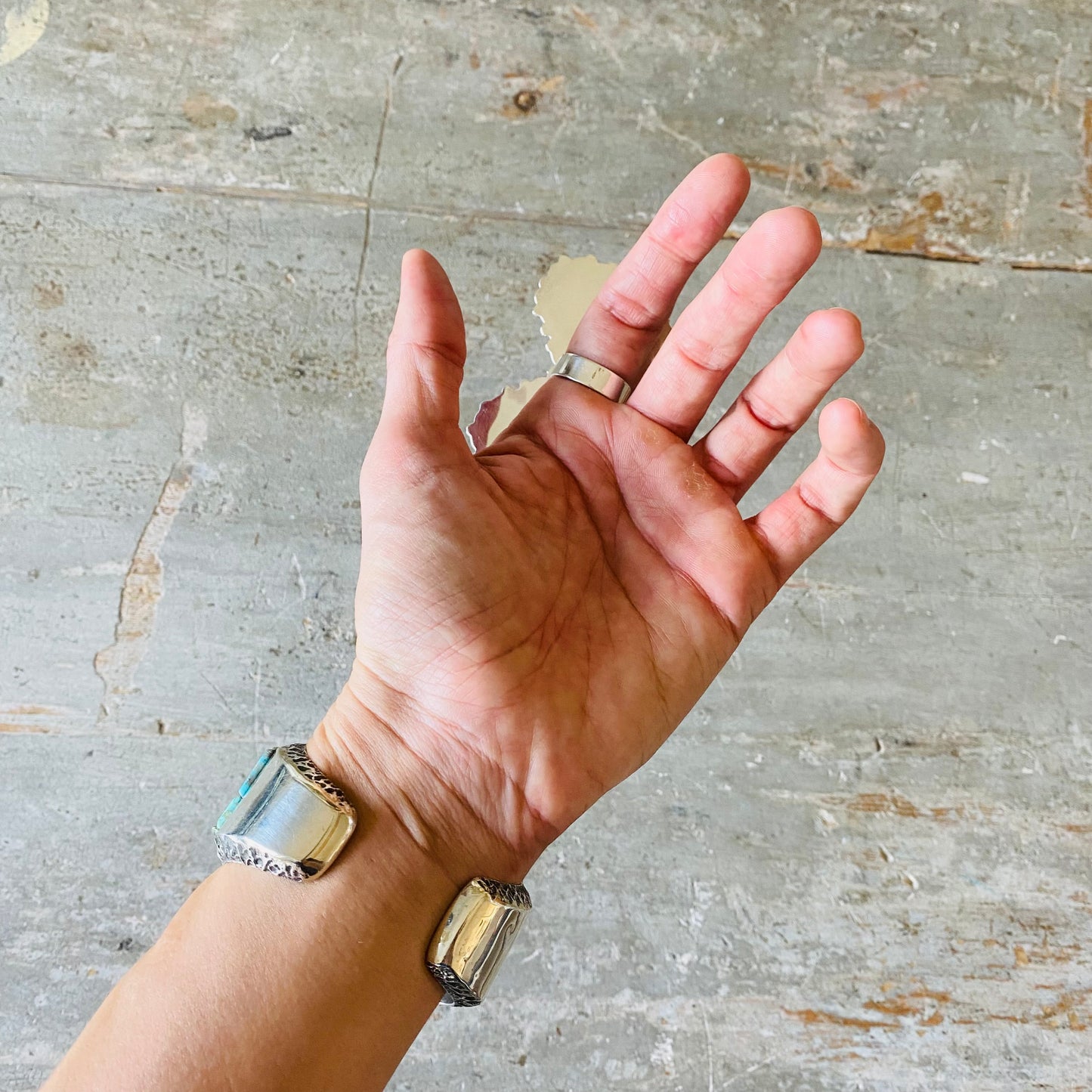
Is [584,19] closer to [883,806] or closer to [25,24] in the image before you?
[25,24]

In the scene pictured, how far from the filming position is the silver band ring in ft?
3.62

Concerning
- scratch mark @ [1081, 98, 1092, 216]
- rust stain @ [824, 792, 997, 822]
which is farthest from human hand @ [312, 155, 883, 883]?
scratch mark @ [1081, 98, 1092, 216]

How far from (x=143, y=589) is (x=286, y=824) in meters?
0.79

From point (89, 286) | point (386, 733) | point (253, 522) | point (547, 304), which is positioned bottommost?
point (253, 522)

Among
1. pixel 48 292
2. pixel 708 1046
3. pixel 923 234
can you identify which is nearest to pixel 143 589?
pixel 48 292

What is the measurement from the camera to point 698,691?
1094mm

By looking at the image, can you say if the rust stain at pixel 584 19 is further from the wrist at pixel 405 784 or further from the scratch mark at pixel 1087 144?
the wrist at pixel 405 784

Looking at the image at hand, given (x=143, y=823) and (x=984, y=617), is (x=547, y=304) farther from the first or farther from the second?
(x=143, y=823)

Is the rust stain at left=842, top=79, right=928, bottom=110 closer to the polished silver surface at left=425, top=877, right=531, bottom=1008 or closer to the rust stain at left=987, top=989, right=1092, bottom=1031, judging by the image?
the polished silver surface at left=425, top=877, right=531, bottom=1008

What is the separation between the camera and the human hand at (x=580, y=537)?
36.7 inches

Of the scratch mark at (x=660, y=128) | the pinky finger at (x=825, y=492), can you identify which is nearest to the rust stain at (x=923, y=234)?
the scratch mark at (x=660, y=128)

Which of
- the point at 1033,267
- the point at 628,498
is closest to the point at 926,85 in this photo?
the point at 1033,267

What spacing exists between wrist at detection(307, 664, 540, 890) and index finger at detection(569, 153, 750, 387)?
22.5 inches

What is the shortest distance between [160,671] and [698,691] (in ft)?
3.33
